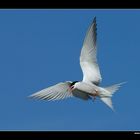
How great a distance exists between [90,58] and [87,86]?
0.65 m

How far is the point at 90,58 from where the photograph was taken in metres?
5.70

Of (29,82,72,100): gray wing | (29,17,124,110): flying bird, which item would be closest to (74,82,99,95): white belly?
(29,17,124,110): flying bird

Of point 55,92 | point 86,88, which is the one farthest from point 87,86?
point 55,92

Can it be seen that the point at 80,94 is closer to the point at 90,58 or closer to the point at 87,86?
the point at 87,86

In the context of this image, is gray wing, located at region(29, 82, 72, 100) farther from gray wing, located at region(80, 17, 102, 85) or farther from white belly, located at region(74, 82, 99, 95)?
gray wing, located at region(80, 17, 102, 85)

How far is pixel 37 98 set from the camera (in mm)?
4305

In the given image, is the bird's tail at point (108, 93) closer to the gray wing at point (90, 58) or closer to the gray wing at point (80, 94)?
the gray wing at point (80, 94)

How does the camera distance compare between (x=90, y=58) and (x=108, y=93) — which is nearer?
(x=108, y=93)

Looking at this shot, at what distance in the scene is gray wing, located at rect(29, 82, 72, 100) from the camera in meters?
4.40

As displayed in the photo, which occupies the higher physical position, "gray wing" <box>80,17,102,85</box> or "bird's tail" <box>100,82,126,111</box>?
"gray wing" <box>80,17,102,85</box>

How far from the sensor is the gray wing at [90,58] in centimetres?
535
